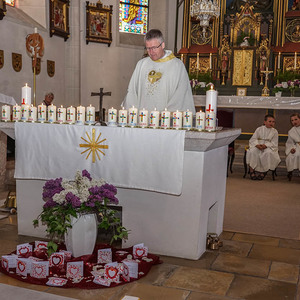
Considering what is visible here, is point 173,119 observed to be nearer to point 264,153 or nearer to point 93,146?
point 93,146

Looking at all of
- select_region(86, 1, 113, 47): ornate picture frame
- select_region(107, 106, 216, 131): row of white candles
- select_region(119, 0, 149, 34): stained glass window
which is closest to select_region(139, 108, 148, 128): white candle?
select_region(107, 106, 216, 131): row of white candles

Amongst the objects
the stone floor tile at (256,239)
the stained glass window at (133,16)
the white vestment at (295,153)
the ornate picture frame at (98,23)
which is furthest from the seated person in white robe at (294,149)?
the stained glass window at (133,16)

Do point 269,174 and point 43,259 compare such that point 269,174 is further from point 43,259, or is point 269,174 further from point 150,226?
point 43,259

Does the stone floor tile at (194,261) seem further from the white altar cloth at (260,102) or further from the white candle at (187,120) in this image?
the white altar cloth at (260,102)

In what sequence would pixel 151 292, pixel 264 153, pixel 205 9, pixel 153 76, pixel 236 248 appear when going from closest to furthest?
pixel 151 292
pixel 236 248
pixel 153 76
pixel 264 153
pixel 205 9

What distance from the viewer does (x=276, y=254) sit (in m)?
4.14

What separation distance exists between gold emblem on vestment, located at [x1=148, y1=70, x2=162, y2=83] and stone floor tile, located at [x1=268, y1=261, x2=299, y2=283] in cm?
228

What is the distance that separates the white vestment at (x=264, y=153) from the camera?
28.9ft

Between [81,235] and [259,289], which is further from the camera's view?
[81,235]

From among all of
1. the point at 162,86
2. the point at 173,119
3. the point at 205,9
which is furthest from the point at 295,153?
the point at 173,119

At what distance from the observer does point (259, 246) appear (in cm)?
437

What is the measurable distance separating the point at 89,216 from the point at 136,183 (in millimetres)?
545

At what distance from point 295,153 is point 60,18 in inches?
288

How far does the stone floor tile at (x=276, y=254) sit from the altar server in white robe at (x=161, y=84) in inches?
63.2
